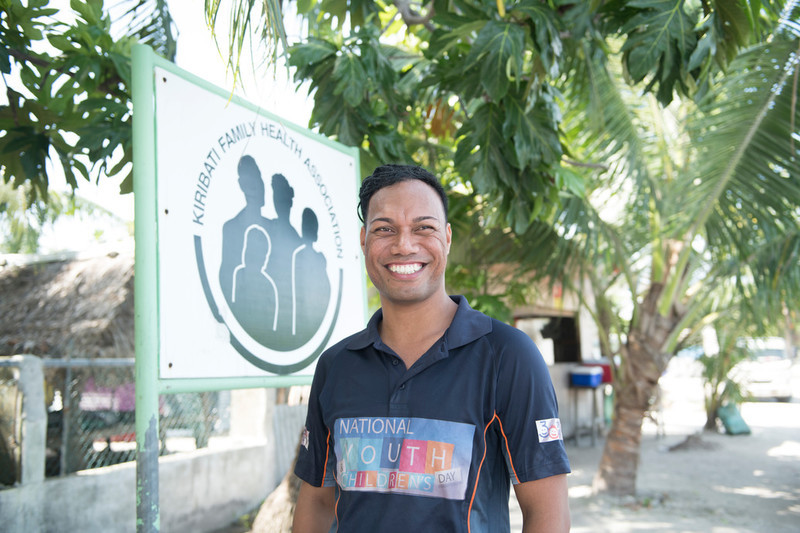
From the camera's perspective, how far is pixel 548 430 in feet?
5.14

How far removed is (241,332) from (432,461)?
919mm

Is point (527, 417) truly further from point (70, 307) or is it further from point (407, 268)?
point (70, 307)

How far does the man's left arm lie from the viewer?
1.54 meters

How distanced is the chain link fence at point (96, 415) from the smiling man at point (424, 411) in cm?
336

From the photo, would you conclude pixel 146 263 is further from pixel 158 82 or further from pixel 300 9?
pixel 300 9

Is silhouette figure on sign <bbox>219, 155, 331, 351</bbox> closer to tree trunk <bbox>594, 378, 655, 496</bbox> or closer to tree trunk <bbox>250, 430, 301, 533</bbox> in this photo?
tree trunk <bbox>250, 430, 301, 533</bbox>

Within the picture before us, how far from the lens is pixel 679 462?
10.8 meters

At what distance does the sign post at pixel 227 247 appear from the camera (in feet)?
6.14

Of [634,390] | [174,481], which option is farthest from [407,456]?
[634,390]

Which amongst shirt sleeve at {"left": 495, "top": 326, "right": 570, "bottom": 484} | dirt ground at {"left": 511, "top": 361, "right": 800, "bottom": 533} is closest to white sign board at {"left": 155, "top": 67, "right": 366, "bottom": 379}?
shirt sleeve at {"left": 495, "top": 326, "right": 570, "bottom": 484}

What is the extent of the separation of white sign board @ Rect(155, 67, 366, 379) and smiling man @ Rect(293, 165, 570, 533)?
Answer: 0.46 meters

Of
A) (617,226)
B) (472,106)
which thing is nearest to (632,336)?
(617,226)

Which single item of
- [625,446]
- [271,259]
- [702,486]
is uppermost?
[271,259]

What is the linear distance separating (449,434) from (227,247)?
1028 mm
